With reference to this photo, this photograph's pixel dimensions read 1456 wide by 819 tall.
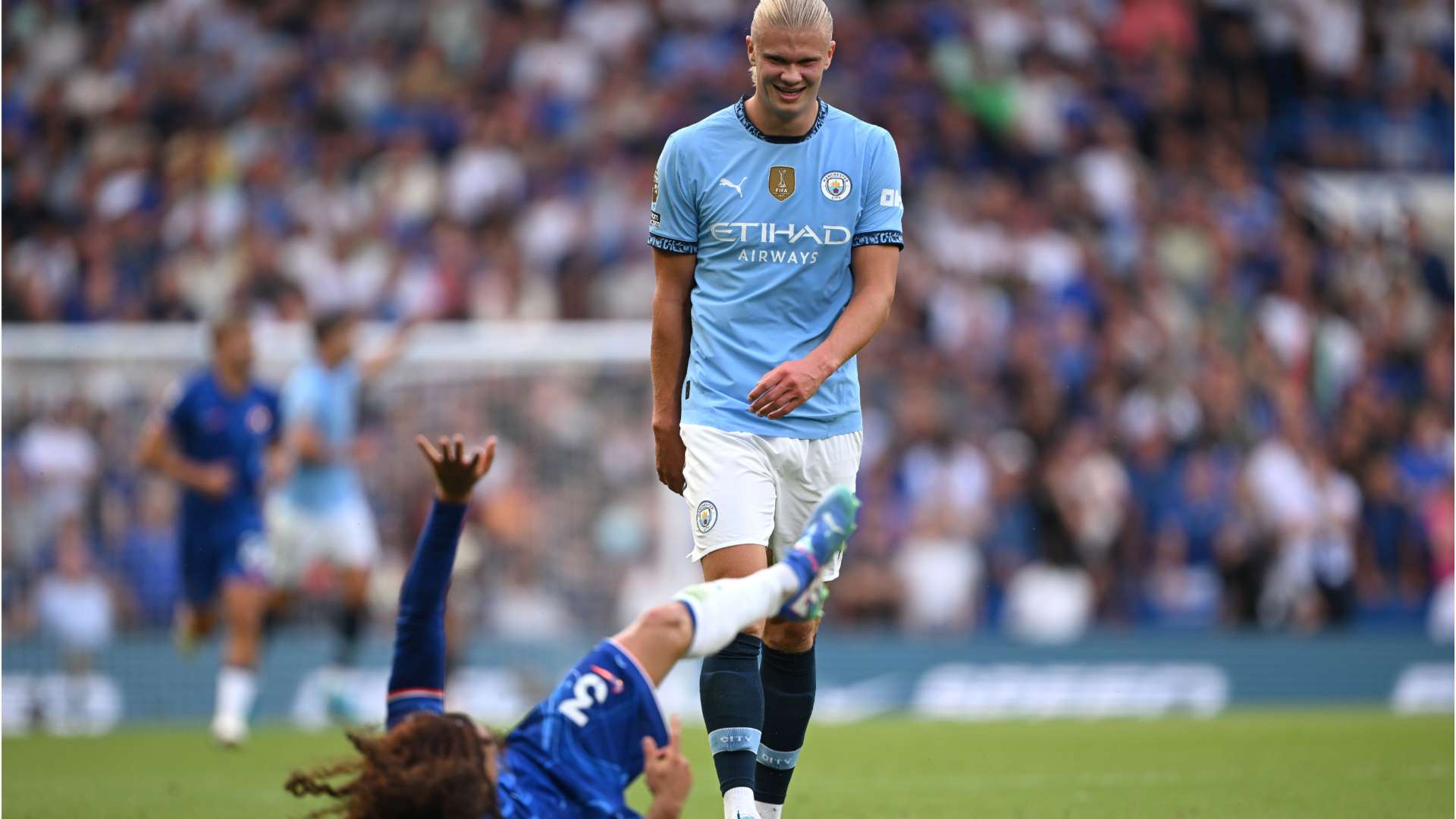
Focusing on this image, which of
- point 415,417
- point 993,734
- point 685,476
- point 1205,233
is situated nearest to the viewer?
point 685,476

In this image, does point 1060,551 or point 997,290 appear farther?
point 997,290

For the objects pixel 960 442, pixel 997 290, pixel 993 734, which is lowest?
pixel 993 734

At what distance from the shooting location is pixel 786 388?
612 centimetres

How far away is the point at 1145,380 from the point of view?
17.9m

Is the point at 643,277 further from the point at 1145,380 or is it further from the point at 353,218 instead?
the point at 1145,380

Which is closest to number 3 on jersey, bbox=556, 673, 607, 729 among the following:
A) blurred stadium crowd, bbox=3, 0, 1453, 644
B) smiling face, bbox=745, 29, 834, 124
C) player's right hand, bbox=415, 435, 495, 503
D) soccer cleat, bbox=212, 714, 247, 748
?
player's right hand, bbox=415, 435, 495, 503

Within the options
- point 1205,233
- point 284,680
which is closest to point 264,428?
point 284,680

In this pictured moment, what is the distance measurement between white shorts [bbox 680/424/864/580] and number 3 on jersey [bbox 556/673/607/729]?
4.03ft

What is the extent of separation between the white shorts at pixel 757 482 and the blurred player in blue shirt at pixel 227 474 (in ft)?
20.6

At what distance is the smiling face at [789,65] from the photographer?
244 inches

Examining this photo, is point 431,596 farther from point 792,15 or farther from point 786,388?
point 792,15

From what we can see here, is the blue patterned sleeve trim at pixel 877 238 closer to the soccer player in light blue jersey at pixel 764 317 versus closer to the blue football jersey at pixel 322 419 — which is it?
the soccer player in light blue jersey at pixel 764 317

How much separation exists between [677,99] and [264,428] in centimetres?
874

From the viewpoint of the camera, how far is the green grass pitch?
802 cm
